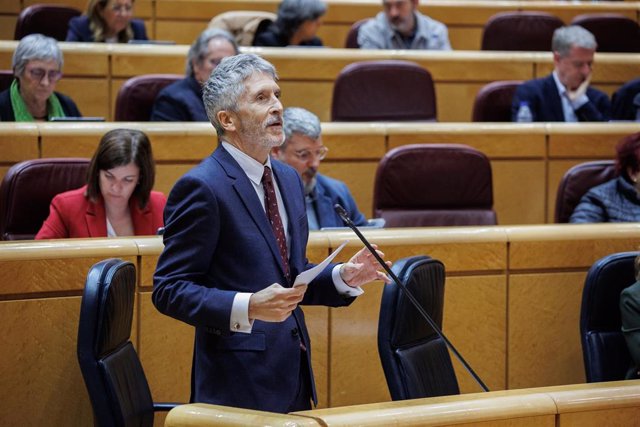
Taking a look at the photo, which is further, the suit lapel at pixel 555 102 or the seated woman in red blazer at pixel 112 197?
the suit lapel at pixel 555 102

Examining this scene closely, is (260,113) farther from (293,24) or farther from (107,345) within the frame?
(293,24)

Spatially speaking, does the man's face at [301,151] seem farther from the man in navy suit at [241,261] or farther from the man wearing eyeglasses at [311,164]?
the man in navy suit at [241,261]

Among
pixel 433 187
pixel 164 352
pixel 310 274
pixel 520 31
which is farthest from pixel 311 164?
pixel 520 31

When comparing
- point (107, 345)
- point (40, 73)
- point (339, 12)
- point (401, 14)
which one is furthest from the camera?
point (339, 12)

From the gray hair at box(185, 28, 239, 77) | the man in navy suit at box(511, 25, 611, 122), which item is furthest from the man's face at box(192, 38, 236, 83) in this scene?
the man in navy suit at box(511, 25, 611, 122)

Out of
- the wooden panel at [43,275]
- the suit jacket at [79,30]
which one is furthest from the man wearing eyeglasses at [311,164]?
the suit jacket at [79,30]

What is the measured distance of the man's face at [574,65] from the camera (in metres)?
2.90

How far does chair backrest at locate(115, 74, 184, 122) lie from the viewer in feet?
8.73

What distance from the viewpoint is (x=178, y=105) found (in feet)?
8.43

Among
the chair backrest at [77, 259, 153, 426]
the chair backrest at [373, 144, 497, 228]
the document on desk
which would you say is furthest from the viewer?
the chair backrest at [373, 144, 497, 228]

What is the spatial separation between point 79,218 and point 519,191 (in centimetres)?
118

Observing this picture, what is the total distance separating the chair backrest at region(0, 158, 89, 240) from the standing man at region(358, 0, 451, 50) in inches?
58.0

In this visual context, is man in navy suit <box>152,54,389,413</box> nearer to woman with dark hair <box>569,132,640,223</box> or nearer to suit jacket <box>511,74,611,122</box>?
woman with dark hair <box>569,132,640,223</box>

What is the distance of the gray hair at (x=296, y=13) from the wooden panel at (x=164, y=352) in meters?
1.66
